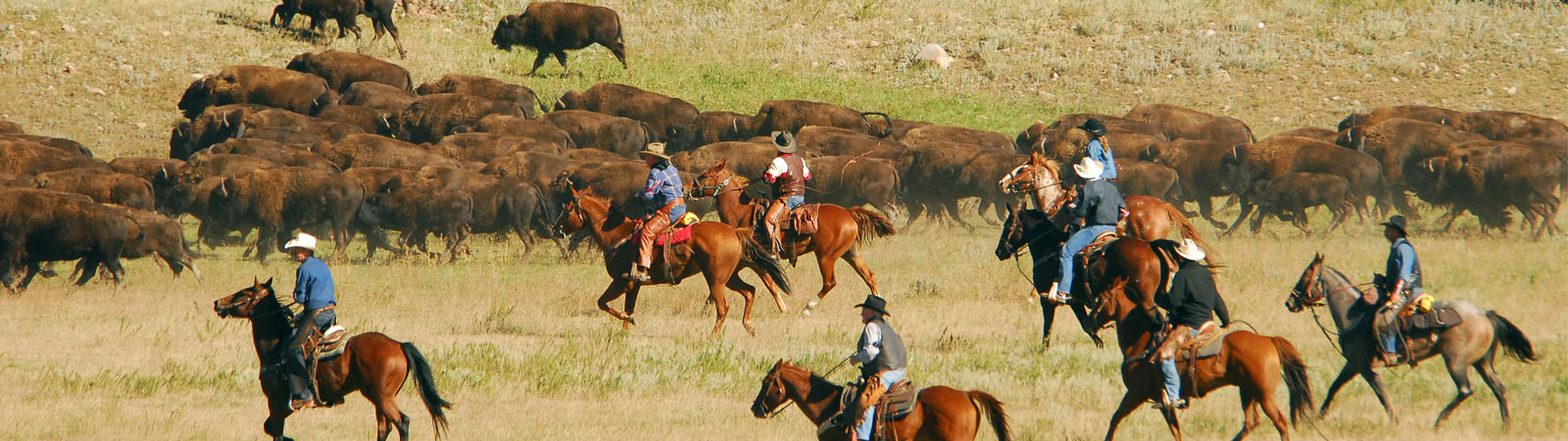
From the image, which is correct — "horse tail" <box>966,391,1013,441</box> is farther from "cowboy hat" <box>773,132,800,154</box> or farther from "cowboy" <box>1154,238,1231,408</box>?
"cowboy hat" <box>773,132,800,154</box>

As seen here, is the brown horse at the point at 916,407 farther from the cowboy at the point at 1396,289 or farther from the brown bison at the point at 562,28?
the brown bison at the point at 562,28

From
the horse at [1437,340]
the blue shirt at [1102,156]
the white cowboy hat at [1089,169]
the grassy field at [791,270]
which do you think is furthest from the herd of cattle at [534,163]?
the horse at [1437,340]

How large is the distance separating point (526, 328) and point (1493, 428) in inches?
329

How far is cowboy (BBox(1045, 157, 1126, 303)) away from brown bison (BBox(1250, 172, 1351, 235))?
37.4 feet

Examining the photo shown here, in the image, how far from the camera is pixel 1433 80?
34.8 meters

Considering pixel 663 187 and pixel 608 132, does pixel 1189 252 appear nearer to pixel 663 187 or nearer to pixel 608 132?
pixel 663 187

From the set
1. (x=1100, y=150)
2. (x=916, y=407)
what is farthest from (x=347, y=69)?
(x=916, y=407)

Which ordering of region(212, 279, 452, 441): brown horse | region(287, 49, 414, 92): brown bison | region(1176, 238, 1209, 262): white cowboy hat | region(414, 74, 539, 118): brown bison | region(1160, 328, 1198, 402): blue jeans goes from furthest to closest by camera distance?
region(287, 49, 414, 92): brown bison < region(414, 74, 539, 118): brown bison < region(1176, 238, 1209, 262): white cowboy hat < region(1160, 328, 1198, 402): blue jeans < region(212, 279, 452, 441): brown horse

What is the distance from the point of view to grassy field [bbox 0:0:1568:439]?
10.1m

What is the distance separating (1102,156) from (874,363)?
595 cm

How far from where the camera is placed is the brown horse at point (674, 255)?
42.6 ft

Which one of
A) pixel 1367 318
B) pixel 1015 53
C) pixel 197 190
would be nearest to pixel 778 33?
A: pixel 1015 53

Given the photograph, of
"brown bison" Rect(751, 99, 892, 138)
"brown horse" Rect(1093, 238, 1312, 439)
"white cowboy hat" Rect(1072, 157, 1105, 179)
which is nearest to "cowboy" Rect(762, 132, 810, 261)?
"white cowboy hat" Rect(1072, 157, 1105, 179)

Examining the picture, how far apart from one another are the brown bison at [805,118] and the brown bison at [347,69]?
883cm
